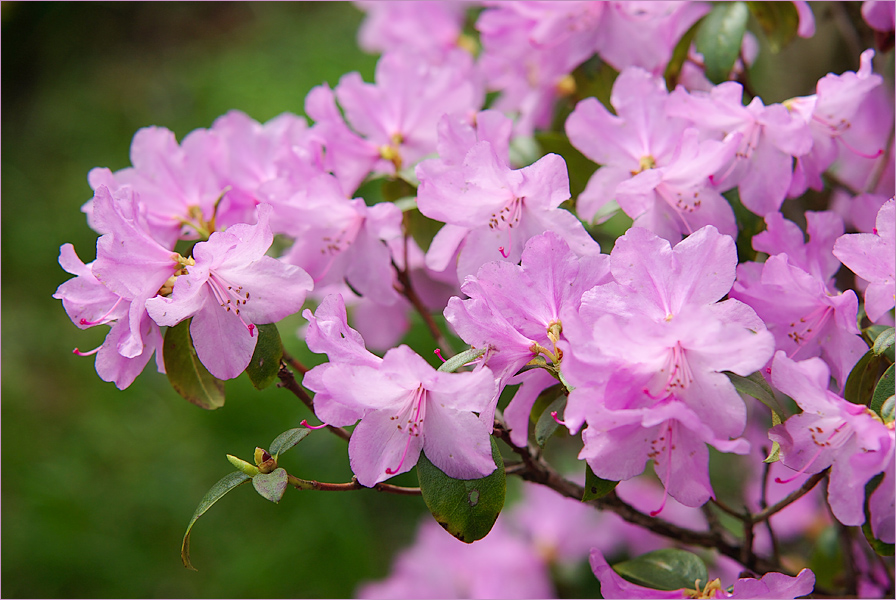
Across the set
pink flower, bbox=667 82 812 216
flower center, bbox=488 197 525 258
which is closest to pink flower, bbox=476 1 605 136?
pink flower, bbox=667 82 812 216

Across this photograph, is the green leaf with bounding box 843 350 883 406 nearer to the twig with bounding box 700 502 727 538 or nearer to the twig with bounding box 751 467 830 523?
the twig with bounding box 751 467 830 523

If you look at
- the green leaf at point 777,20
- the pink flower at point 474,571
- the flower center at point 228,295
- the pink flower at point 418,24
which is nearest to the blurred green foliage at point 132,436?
the pink flower at point 474,571

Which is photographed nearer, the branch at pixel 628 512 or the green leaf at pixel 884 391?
the green leaf at pixel 884 391

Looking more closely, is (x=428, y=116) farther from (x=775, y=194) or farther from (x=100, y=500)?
(x=100, y=500)

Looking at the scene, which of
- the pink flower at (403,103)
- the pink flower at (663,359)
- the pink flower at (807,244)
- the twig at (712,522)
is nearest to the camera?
the pink flower at (663,359)

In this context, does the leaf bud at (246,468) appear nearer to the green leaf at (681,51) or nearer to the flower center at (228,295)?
the flower center at (228,295)

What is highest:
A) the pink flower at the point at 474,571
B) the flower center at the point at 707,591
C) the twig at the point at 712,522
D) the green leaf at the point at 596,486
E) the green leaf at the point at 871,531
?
the green leaf at the point at 596,486
